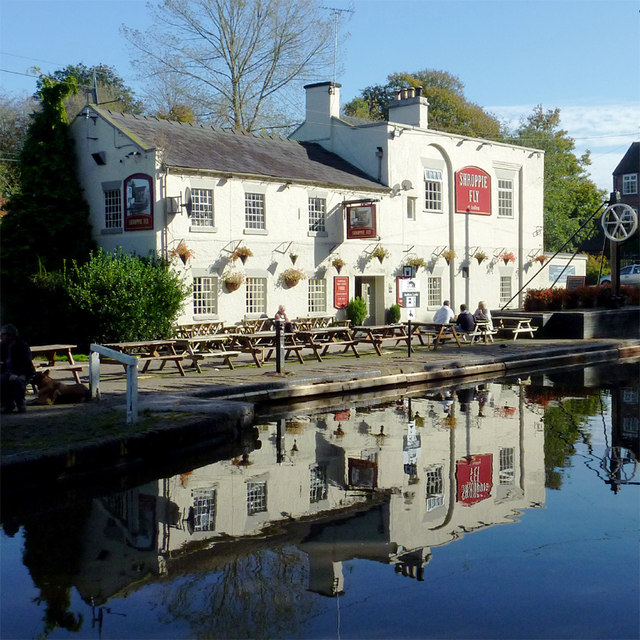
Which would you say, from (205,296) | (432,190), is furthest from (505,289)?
(205,296)

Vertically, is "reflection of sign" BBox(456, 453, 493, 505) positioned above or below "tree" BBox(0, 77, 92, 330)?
below

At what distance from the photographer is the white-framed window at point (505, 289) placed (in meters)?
36.1

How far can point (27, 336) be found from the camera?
2492 centimetres

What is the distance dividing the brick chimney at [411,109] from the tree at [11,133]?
58.6 ft

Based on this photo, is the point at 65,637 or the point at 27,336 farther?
the point at 27,336

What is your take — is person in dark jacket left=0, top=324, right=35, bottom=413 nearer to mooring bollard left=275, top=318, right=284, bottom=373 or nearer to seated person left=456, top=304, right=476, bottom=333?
mooring bollard left=275, top=318, right=284, bottom=373

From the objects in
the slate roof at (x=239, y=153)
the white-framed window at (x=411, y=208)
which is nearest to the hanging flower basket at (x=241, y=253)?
the slate roof at (x=239, y=153)

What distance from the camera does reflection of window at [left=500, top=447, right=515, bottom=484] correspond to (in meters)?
9.85

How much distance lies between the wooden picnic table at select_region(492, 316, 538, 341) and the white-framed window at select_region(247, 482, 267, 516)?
20.2 metres

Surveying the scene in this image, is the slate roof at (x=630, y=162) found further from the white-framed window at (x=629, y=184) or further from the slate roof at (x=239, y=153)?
the slate roof at (x=239, y=153)

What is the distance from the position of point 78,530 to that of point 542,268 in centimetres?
2976

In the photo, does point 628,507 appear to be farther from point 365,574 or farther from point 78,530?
point 78,530

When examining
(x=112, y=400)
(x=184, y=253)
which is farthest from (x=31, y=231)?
(x=112, y=400)

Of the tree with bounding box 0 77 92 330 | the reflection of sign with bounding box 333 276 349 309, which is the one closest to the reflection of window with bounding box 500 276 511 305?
the reflection of sign with bounding box 333 276 349 309
